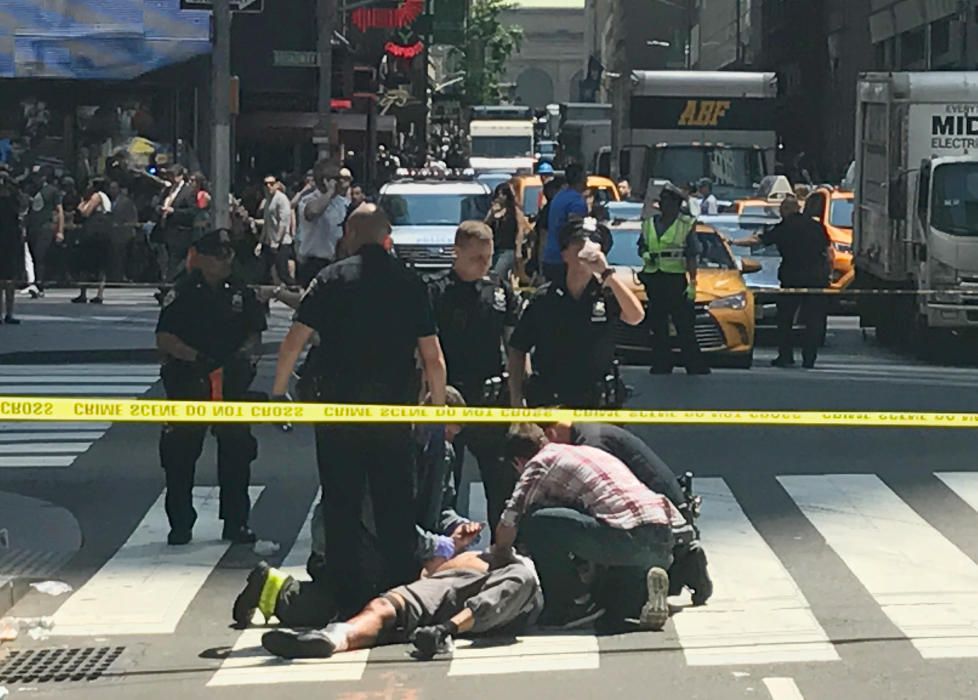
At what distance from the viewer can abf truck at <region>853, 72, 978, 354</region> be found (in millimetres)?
20734

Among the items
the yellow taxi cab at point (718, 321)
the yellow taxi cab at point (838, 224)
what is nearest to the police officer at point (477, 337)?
the yellow taxi cab at point (718, 321)

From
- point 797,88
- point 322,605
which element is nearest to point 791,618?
point 322,605

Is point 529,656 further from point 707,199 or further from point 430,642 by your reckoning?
point 707,199

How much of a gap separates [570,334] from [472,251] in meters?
0.69

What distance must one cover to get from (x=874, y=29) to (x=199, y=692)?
50466mm

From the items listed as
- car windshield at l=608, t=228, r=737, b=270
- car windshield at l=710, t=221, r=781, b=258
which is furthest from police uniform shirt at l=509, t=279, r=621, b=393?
car windshield at l=710, t=221, r=781, b=258

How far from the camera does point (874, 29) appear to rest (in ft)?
183

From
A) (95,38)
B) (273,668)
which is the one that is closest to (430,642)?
(273,668)

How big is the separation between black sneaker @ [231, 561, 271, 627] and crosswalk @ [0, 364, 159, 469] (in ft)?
18.0

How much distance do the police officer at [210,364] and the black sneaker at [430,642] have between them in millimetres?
2983

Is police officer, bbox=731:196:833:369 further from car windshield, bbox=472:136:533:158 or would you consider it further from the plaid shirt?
car windshield, bbox=472:136:533:158

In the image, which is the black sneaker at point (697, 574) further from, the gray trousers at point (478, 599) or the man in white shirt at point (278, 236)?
the man in white shirt at point (278, 236)

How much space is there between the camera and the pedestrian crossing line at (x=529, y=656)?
8266 mm

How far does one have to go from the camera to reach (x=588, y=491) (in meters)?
9.07
